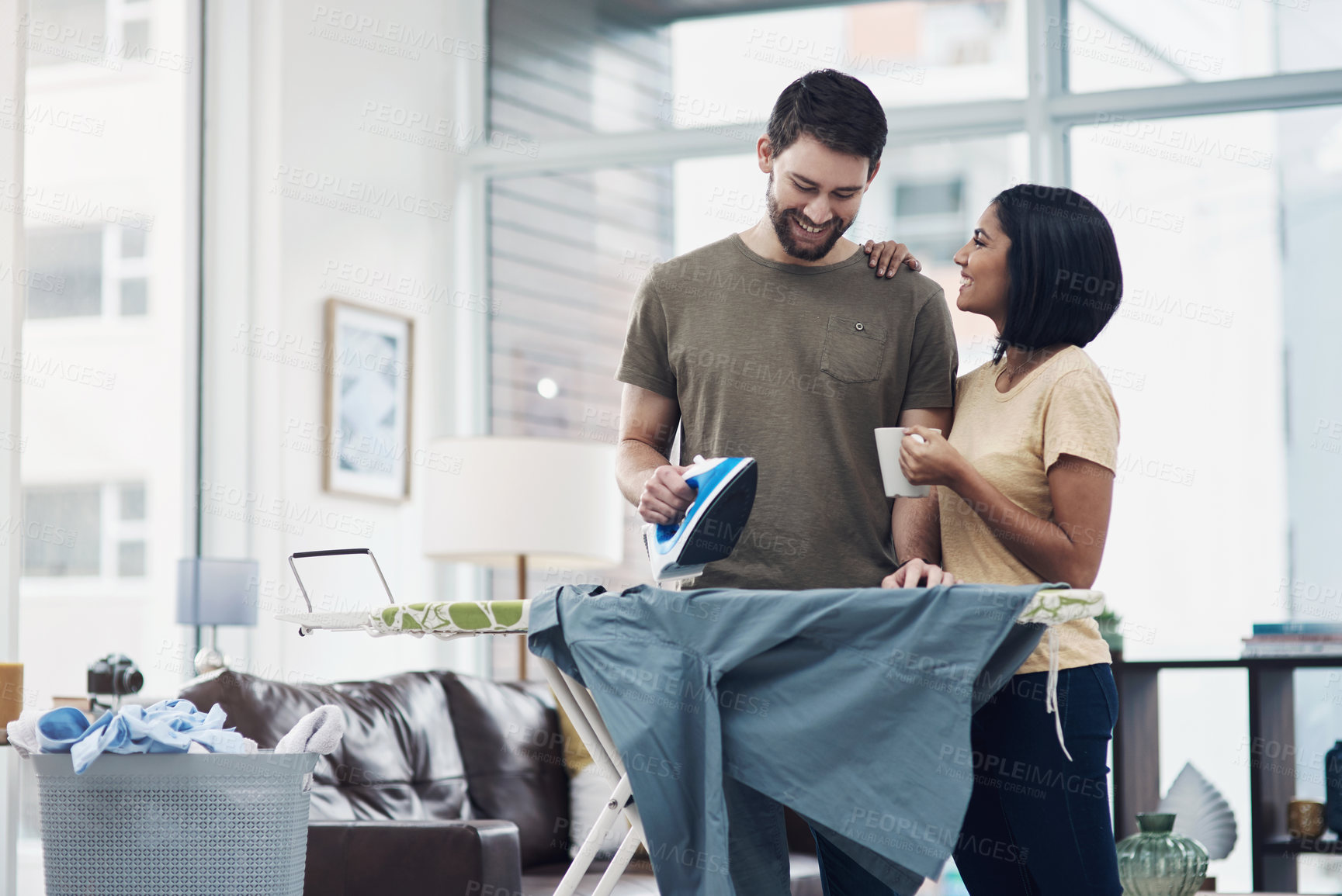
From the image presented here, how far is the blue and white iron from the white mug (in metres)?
0.17

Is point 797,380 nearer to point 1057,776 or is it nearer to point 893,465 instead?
point 893,465

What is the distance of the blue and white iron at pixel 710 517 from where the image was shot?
1.58 metres

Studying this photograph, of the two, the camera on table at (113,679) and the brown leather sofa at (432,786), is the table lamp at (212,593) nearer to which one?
the camera on table at (113,679)

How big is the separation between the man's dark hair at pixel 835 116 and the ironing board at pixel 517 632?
750mm

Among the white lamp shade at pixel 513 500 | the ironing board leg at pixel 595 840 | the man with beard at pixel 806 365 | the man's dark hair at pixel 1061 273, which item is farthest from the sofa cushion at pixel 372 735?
the man's dark hair at pixel 1061 273

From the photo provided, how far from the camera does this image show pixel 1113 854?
1.60m

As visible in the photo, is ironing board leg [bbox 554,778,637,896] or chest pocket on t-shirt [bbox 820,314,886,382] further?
chest pocket on t-shirt [bbox 820,314,886,382]

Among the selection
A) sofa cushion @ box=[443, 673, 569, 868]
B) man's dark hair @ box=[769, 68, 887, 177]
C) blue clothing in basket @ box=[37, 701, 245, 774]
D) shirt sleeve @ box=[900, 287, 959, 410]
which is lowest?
sofa cushion @ box=[443, 673, 569, 868]

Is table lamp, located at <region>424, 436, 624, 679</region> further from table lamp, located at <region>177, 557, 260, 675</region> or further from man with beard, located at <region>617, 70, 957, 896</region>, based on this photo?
man with beard, located at <region>617, 70, 957, 896</region>

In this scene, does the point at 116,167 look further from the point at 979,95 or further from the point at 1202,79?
the point at 1202,79

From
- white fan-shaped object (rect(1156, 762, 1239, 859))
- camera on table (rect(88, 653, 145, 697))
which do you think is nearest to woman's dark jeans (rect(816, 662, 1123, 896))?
camera on table (rect(88, 653, 145, 697))

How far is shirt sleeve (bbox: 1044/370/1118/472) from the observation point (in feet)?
5.33

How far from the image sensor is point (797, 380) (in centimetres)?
190

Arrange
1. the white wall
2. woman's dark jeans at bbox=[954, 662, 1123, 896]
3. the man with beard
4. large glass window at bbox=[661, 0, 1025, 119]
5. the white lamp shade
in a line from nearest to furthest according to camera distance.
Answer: woman's dark jeans at bbox=[954, 662, 1123, 896]
the man with beard
the white lamp shade
the white wall
large glass window at bbox=[661, 0, 1025, 119]
